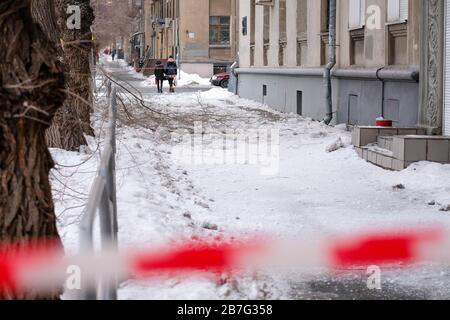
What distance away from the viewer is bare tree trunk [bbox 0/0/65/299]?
3748mm

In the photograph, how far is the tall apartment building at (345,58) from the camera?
12938mm

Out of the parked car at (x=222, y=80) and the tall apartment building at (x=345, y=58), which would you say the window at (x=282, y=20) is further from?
the parked car at (x=222, y=80)

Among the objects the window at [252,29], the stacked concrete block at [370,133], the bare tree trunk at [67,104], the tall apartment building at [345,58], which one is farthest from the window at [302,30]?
the bare tree trunk at [67,104]

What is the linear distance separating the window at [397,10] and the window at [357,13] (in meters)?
1.57

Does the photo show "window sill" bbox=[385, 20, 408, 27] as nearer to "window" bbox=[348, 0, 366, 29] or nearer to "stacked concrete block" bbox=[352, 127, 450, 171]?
"window" bbox=[348, 0, 366, 29]

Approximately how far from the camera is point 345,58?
16625 mm

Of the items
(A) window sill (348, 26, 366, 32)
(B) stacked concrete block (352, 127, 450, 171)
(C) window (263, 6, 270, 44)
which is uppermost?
(C) window (263, 6, 270, 44)

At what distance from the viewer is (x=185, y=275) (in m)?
5.44

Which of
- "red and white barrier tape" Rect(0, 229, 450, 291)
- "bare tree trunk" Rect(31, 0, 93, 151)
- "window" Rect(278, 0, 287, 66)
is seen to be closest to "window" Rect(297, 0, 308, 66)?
"window" Rect(278, 0, 287, 66)

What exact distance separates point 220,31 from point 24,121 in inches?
1840

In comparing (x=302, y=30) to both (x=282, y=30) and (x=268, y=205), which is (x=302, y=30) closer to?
(x=282, y=30)

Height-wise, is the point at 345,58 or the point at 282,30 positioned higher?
the point at 282,30

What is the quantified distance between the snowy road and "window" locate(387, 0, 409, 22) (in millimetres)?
2225

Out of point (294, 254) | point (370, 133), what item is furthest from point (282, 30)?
point (294, 254)
